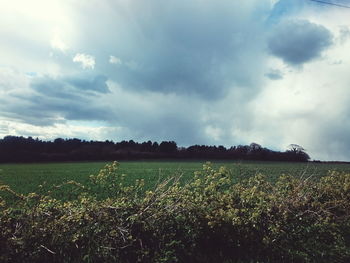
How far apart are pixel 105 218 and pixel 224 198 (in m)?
2.99

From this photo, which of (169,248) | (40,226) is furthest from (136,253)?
(40,226)

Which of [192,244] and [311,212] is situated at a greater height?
[311,212]

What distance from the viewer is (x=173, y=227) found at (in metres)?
7.02

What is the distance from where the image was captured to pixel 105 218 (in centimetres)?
663

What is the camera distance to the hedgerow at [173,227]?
20.7 ft

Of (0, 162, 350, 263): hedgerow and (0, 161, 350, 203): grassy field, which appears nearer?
(0, 162, 350, 263): hedgerow

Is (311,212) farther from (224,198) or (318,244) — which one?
(224,198)

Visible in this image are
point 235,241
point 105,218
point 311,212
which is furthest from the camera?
point 311,212

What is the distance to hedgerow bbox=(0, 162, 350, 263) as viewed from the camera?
249 inches

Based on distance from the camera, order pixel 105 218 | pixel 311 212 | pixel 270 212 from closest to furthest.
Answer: pixel 105 218
pixel 270 212
pixel 311 212

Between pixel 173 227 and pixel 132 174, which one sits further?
pixel 132 174

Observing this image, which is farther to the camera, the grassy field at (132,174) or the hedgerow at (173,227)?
the grassy field at (132,174)

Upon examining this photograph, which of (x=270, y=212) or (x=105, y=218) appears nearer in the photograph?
(x=105, y=218)

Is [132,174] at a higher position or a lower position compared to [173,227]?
higher
